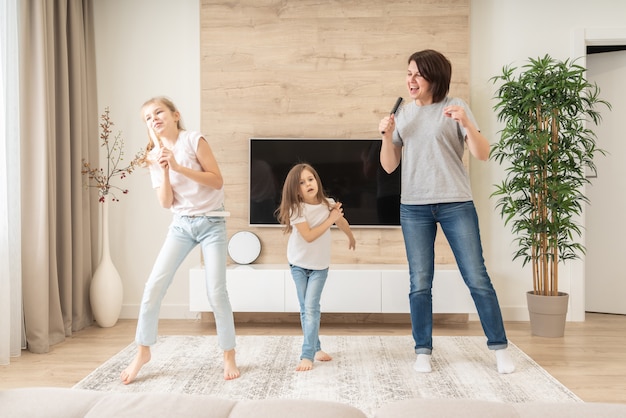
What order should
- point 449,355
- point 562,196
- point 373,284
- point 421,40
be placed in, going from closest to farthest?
point 449,355, point 562,196, point 373,284, point 421,40

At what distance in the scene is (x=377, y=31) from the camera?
3.98 metres

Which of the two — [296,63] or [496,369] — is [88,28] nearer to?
[296,63]

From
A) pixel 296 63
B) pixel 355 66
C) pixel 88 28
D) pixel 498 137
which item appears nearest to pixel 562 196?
pixel 498 137

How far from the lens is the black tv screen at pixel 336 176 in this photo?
3955 mm

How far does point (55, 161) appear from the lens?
11.2 ft

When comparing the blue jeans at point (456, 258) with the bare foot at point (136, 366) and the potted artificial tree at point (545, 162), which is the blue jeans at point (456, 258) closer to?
the potted artificial tree at point (545, 162)

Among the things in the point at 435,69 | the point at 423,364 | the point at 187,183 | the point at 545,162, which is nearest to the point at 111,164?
the point at 187,183

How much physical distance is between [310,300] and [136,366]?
85cm

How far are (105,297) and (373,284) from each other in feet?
5.93

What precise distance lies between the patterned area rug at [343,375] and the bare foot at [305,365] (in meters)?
0.03

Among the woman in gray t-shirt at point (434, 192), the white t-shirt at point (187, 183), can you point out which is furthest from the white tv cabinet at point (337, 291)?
A: the white t-shirt at point (187, 183)

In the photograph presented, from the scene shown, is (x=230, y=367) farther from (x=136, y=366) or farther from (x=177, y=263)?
(x=177, y=263)

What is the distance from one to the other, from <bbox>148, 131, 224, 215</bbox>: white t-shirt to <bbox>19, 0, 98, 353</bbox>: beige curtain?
1101 millimetres

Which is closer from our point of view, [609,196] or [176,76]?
[176,76]
